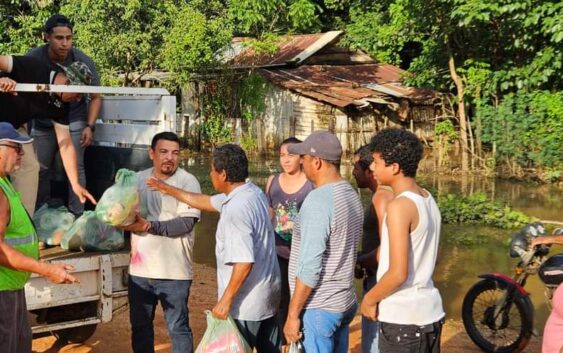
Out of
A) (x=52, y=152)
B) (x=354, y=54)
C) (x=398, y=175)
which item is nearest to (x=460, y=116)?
(x=354, y=54)

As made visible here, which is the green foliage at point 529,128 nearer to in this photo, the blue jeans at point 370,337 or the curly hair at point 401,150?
the blue jeans at point 370,337

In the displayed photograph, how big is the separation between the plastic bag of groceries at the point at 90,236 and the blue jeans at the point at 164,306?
Result: 33 cm

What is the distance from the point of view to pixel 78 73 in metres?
5.18

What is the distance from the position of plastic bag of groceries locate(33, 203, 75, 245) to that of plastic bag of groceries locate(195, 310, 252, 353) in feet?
4.93

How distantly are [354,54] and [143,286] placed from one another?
20.9 m

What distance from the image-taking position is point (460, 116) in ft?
61.8

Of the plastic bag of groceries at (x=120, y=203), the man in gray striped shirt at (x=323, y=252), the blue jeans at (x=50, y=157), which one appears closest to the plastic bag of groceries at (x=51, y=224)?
the blue jeans at (x=50, y=157)

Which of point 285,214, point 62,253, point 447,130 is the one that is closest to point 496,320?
point 285,214

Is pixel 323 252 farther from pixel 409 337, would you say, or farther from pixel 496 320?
pixel 496 320

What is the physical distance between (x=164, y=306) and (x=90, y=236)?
64 cm

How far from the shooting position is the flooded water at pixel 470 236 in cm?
855

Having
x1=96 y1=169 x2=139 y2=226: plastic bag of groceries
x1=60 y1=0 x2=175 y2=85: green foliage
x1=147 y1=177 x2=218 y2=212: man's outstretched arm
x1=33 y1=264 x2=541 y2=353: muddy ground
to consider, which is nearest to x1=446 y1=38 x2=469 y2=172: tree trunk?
x1=60 y1=0 x2=175 y2=85: green foliage

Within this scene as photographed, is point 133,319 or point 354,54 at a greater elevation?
point 354,54

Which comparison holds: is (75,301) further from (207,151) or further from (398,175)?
(207,151)
